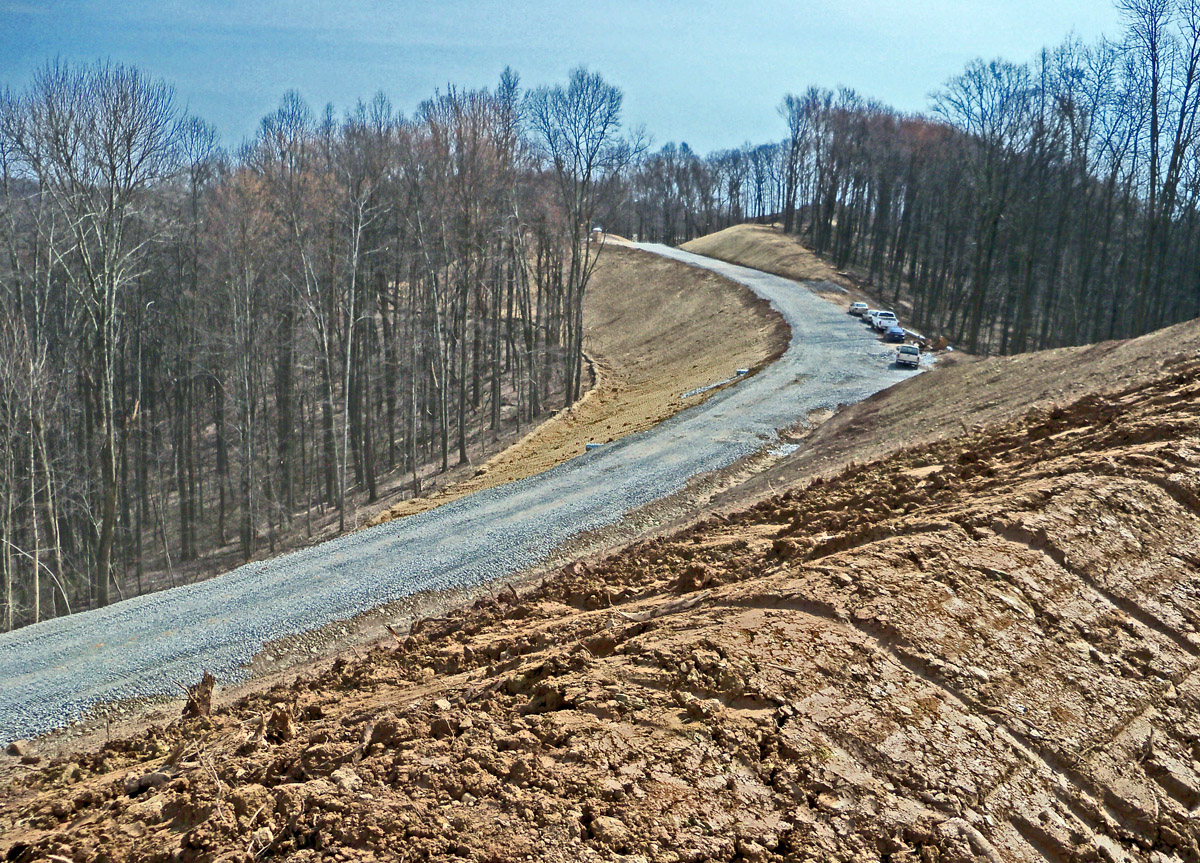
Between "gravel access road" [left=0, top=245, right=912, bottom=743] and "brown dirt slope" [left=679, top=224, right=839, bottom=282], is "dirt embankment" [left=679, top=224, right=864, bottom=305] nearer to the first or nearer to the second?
"brown dirt slope" [left=679, top=224, right=839, bottom=282]

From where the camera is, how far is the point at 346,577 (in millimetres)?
11664

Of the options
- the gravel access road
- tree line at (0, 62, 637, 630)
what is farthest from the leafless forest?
the gravel access road

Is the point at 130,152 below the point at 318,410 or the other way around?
the other way around

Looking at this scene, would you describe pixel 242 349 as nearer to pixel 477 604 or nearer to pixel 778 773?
pixel 477 604

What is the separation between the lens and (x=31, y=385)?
1995 centimetres

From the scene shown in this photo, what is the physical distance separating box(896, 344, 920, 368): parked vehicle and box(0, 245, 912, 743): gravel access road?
625cm

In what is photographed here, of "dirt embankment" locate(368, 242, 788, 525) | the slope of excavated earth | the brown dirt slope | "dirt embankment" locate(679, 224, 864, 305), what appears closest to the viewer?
the slope of excavated earth

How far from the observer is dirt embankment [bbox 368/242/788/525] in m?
20.7

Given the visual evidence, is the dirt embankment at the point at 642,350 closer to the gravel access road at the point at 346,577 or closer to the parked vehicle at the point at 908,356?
the gravel access road at the point at 346,577

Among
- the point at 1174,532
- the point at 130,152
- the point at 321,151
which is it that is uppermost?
the point at 321,151

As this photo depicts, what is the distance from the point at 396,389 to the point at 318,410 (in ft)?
20.2

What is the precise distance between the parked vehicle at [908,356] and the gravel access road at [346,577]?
6.25 m

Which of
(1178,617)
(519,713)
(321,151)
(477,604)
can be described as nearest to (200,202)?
(321,151)

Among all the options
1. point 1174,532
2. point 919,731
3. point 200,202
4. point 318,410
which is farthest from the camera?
point 318,410
